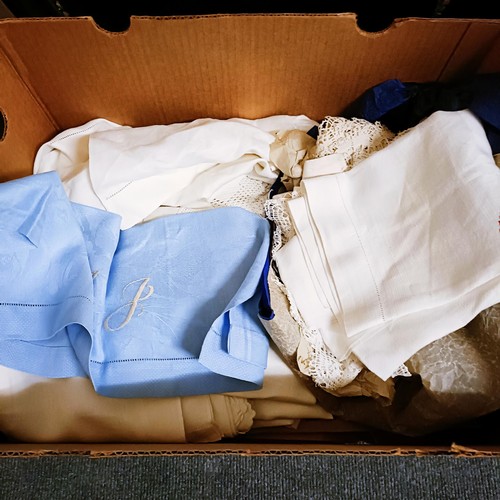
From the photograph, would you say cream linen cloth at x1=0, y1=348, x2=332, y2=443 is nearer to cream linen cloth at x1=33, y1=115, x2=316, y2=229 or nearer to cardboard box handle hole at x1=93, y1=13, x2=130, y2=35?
cream linen cloth at x1=33, y1=115, x2=316, y2=229

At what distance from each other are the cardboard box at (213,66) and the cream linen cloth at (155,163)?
0.05m

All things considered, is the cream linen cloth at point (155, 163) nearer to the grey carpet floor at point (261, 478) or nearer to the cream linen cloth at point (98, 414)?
the cream linen cloth at point (98, 414)

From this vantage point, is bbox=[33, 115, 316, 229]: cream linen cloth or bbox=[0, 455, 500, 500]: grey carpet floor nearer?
bbox=[0, 455, 500, 500]: grey carpet floor

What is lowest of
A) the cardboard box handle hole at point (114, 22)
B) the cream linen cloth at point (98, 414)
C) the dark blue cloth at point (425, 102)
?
the cream linen cloth at point (98, 414)

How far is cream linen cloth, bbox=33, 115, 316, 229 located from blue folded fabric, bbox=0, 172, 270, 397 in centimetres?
4

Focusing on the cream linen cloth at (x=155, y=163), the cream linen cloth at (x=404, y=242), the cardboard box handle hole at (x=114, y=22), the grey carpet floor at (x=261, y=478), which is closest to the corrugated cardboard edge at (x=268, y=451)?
the grey carpet floor at (x=261, y=478)

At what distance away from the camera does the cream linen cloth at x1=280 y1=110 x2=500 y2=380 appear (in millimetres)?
501

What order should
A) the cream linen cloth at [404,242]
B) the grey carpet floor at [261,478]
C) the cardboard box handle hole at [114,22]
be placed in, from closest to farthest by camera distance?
the grey carpet floor at [261,478]
the cream linen cloth at [404,242]
the cardboard box handle hole at [114,22]

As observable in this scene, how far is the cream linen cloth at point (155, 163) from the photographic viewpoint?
2.14 feet

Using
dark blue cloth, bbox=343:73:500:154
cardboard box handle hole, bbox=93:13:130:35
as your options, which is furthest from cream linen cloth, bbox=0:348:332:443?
cardboard box handle hole, bbox=93:13:130:35

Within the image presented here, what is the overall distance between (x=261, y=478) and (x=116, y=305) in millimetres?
353

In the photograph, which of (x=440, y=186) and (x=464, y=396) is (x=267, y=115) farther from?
(x=464, y=396)

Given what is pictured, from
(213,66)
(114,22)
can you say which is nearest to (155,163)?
(213,66)

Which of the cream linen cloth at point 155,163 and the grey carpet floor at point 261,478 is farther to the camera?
the cream linen cloth at point 155,163
